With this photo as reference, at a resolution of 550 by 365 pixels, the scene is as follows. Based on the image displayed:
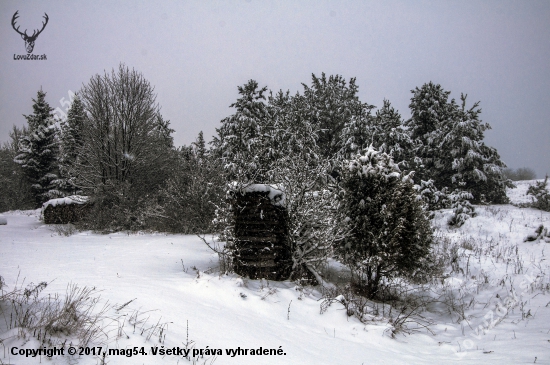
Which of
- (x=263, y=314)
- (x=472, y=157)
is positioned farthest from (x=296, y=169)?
(x=472, y=157)

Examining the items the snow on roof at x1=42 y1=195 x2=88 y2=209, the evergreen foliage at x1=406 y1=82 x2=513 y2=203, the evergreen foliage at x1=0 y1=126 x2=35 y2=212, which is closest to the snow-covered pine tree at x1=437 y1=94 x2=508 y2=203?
the evergreen foliage at x1=406 y1=82 x2=513 y2=203

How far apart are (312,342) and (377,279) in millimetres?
2787

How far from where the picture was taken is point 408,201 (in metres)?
5.94

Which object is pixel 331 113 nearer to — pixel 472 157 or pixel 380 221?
pixel 472 157

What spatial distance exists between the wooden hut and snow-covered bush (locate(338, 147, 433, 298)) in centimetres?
1493

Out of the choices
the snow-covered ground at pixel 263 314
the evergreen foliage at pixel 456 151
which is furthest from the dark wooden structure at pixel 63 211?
the evergreen foliage at pixel 456 151

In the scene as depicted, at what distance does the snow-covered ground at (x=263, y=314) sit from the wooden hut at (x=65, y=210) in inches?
374

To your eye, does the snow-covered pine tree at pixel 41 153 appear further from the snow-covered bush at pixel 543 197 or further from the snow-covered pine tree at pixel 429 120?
the snow-covered bush at pixel 543 197

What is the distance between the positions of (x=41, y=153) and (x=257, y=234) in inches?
1134

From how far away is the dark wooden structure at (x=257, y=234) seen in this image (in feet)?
18.2

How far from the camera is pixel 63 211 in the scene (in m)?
16.4

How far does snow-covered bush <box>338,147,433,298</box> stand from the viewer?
5.74 meters

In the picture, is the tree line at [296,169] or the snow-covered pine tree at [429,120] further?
the snow-covered pine tree at [429,120]

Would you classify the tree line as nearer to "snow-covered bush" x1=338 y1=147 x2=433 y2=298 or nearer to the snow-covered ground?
"snow-covered bush" x1=338 y1=147 x2=433 y2=298
